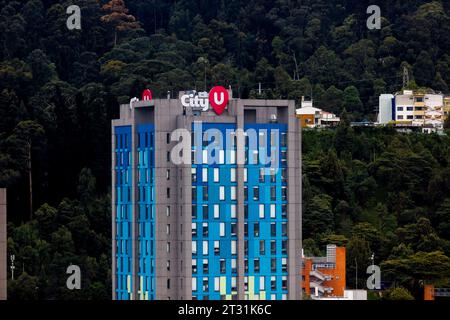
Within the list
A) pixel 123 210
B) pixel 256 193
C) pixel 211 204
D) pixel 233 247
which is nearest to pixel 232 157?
pixel 256 193

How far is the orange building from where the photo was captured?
113125mm

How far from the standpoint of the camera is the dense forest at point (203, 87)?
12562cm

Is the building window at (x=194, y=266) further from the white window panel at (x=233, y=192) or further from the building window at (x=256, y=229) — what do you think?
the white window panel at (x=233, y=192)

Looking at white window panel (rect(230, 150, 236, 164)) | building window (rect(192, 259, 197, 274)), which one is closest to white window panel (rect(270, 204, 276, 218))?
white window panel (rect(230, 150, 236, 164))

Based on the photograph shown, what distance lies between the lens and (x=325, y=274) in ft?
379

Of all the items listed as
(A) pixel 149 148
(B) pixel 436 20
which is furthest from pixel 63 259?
(B) pixel 436 20

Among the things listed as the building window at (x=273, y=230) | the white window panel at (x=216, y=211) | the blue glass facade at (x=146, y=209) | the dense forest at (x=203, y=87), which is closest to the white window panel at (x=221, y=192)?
the white window panel at (x=216, y=211)

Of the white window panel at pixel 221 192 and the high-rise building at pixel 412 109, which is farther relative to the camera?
the high-rise building at pixel 412 109

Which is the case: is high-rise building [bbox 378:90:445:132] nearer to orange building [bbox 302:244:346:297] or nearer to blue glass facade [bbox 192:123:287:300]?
orange building [bbox 302:244:346:297]

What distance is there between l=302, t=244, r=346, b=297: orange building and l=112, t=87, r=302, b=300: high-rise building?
20.0 meters

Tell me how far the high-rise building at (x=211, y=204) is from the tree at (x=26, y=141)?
47.7 meters

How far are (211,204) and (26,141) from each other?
2238 inches

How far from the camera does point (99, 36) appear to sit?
200 m
